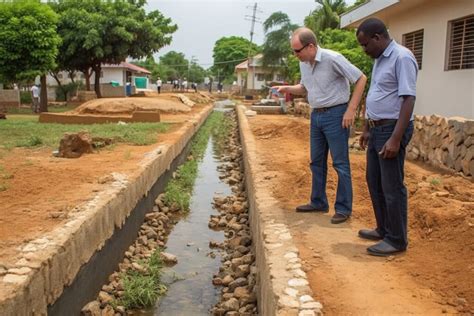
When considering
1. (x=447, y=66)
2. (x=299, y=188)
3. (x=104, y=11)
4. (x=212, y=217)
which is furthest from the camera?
(x=104, y=11)

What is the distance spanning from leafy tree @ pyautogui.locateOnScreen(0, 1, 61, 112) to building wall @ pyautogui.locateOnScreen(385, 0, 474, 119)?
10906 mm

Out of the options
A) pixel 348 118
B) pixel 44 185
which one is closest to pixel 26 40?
pixel 44 185

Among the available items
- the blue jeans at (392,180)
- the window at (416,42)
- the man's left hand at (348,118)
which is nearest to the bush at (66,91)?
the window at (416,42)

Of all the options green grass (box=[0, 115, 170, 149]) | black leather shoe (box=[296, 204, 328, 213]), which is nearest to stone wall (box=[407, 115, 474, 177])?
black leather shoe (box=[296, 204, 328, 213])

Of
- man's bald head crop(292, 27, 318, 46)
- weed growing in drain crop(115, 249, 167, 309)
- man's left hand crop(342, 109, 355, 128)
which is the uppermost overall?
man's bald head crop(292, 27, 318, 46)

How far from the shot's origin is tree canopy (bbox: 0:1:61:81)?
14836mm

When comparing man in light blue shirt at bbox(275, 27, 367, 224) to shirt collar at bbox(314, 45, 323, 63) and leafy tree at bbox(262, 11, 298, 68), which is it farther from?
leafy tree at bbox(262, 11, 298, 68)

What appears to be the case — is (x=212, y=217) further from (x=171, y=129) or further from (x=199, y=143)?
(x=199, y=143)

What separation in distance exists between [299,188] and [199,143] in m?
9.70

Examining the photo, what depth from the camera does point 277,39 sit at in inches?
1533

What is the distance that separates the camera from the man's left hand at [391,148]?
11.2 ft

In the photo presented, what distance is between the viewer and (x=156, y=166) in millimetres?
8086

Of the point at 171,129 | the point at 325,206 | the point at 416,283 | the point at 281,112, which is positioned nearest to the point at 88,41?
the point at 281,112

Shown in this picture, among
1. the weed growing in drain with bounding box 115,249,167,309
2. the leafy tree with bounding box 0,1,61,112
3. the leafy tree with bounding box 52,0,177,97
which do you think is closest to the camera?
the weed growing in drain with bounding box 115,249,167,309
